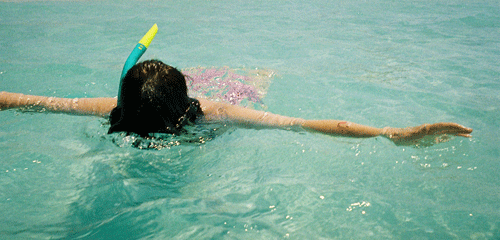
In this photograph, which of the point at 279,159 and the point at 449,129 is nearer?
the point at 449,129

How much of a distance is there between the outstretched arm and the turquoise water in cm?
38

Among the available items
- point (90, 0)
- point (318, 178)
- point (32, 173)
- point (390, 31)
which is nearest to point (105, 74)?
point (32, 173)

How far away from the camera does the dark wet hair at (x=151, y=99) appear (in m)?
2.10

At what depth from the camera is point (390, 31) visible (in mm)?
7422

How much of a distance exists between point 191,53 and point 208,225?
4.54m

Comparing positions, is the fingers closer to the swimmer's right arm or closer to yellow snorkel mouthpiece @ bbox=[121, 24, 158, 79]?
yellow snorkel mouthpiece @ bbox=[121, 24, 158, 79]

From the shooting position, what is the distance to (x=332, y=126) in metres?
2.02

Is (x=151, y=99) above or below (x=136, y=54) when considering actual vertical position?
below

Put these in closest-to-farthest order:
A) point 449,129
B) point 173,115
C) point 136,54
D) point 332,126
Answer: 1. point 449,129
2. point 332,126
3. point 173,115
4. point 136,54

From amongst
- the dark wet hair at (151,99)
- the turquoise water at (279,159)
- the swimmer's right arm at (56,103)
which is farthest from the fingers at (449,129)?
the swimmer's right arm at (56,103)

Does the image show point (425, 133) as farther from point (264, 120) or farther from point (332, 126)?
point (264, 120)

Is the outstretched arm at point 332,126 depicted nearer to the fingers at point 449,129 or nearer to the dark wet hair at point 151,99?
the fingers at point 449,129

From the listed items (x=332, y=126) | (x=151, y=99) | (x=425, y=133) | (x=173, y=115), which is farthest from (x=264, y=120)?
(x=425, y=133)

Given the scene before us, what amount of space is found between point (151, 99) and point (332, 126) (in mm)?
1053
